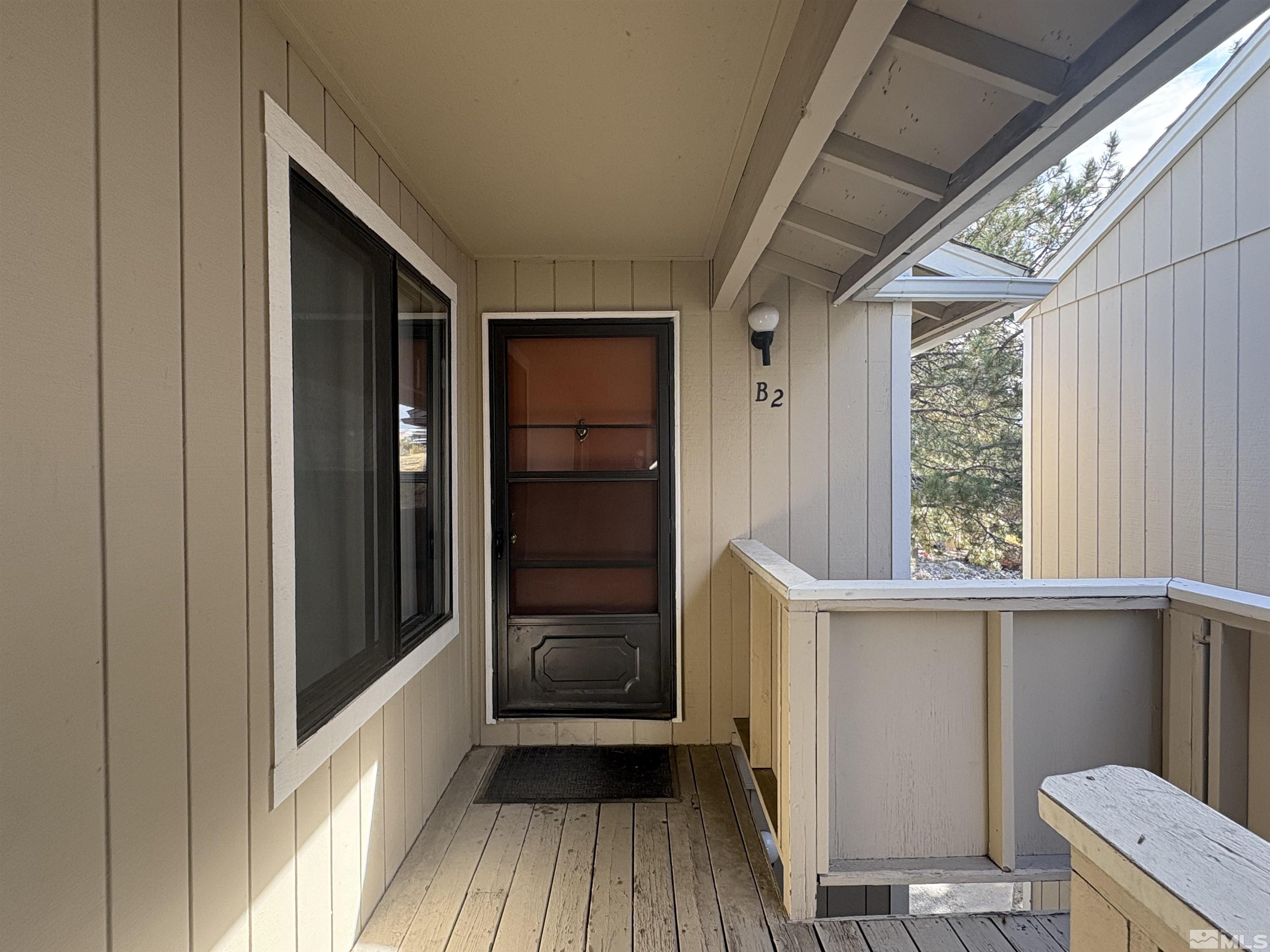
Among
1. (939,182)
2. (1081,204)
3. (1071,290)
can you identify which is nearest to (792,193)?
(939,182)

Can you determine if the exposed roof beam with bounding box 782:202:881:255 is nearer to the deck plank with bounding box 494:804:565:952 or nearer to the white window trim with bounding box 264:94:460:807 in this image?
the white window trim with bounding box 264:94:460:807

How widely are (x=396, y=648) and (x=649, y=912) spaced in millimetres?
1152

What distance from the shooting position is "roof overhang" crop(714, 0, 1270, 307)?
47.8 inches

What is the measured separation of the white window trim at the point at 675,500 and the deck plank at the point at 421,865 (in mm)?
419

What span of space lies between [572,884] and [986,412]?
7.74m

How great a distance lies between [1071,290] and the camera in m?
3.92

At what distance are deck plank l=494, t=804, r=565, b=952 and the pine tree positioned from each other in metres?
7.16

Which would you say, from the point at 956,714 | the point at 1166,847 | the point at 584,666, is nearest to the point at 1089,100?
the point at 1166,847

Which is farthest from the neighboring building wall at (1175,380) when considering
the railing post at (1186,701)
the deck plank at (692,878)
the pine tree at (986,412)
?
the pine tree at (986,412)

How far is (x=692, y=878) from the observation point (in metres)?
2.11

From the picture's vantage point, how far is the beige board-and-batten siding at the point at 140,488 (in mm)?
859

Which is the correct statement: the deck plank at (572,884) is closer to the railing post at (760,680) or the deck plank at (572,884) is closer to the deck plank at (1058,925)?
the railing post at (760,680)

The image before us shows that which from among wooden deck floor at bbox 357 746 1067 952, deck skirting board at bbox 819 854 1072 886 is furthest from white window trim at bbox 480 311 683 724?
deck skirting board at bbox 819 854 1072 886

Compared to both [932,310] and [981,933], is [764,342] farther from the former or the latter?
[981,933]
